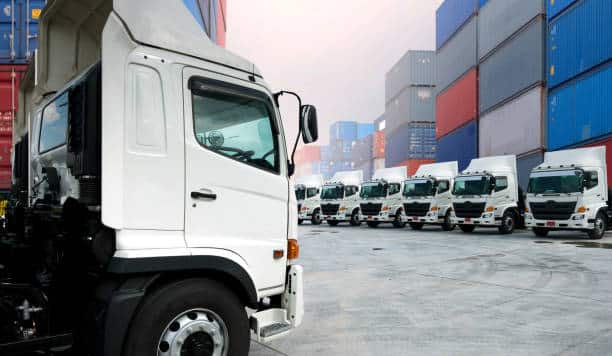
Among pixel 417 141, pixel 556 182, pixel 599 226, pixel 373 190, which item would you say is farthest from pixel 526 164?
pixel 417 141

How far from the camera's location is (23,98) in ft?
20.3

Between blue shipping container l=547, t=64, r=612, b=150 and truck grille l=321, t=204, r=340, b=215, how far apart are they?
1054 centimetres

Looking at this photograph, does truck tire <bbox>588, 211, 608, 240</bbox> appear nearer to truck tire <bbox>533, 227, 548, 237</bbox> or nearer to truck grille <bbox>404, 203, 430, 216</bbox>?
truck tire <bbox>533, 227, 548, 237</bbox>

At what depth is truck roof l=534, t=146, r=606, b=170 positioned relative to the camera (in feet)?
48.0

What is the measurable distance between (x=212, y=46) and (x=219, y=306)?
183cm

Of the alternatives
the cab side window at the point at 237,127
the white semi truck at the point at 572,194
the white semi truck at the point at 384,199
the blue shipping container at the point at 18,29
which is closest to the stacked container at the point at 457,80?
the white semi truck at the point at 384,199

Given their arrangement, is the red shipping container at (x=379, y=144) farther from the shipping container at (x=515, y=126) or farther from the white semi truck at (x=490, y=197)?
the white semi truck at (x=490, y=197)

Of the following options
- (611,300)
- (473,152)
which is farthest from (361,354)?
(473,152)

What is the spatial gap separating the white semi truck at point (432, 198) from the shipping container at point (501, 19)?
9662 millimetres

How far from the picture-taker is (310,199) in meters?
25.4

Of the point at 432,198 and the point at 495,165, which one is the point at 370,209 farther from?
the point at 495,165

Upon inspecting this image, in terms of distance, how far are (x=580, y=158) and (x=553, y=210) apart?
193 centimetres

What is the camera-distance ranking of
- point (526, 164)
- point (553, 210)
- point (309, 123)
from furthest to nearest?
1. point (526, 164)
2. point (553, 210)
3. point (309, 123)

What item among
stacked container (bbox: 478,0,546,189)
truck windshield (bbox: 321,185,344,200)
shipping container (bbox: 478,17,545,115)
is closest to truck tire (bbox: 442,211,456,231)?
stacked container (bbox: 478,0,546,189)
